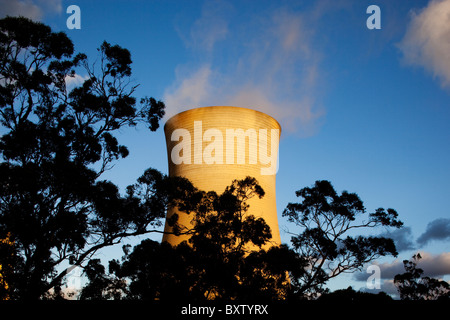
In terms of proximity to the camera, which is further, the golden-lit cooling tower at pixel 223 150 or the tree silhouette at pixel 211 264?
the golden-lit cooling tower at pixel 223 150

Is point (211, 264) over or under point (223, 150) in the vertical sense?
under

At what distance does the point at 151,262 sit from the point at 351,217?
32.0ft

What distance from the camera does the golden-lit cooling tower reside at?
1625cm

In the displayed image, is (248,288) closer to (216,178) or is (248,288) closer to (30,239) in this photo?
(30,239)

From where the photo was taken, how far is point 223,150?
55.1 feet

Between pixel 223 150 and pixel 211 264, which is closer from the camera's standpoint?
pixel 211 264

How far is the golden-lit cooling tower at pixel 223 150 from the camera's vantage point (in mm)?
16250

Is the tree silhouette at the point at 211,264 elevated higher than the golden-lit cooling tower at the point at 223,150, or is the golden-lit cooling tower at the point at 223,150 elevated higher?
the golden-lit cooling tower at the point at 223,150

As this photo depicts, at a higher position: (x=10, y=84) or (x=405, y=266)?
(x=10, y=84)
